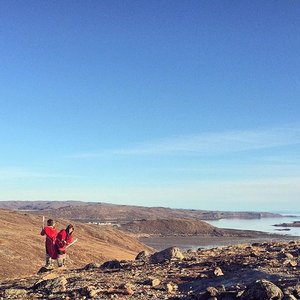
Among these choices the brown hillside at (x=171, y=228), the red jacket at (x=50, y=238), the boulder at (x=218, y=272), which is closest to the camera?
the boulder at (x=218, y=272)

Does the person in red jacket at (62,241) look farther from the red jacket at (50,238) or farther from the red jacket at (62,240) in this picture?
the red jacket at (50,238)

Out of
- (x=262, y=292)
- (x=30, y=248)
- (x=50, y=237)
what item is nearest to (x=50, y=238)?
(x=50, y=237)

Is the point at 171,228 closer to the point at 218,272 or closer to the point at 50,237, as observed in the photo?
the point at 50,237

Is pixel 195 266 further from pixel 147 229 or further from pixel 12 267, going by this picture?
pixel 147 229

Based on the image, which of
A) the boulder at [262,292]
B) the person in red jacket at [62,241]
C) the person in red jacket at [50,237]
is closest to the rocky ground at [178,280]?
the boulder at [262,292]

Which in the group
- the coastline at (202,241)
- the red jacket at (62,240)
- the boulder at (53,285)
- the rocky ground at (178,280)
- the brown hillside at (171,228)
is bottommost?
the coastline at (202,241)

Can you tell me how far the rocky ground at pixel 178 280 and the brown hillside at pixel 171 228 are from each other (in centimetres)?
7970

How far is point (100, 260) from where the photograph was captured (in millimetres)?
35125

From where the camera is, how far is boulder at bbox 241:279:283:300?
823cm

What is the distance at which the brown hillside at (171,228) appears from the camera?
94131 millimetres

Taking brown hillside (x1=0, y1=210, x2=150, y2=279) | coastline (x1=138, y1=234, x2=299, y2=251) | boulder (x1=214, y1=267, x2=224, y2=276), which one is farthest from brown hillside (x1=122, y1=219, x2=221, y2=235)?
boulder (x1=214, y1=267, x2=224, y2=276)

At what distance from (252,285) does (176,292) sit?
7.20 feet

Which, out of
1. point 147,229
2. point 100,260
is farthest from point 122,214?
point 100,260

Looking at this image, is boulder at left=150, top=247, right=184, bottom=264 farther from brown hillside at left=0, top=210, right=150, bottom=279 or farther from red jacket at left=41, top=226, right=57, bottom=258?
brown hillside at left=0, top=210, right=150, bottom=279
